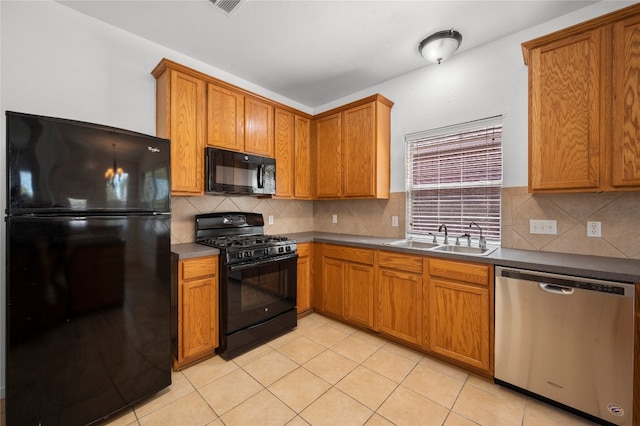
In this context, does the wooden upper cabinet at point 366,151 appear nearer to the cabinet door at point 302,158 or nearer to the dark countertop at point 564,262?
the cabinet door at point 302,158

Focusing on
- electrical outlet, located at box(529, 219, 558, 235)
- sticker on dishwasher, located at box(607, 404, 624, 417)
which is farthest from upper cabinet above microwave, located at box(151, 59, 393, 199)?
sticker on dishwasher, located at box(607, 404, 624, 417)

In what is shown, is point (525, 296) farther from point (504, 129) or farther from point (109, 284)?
point (109, 284)

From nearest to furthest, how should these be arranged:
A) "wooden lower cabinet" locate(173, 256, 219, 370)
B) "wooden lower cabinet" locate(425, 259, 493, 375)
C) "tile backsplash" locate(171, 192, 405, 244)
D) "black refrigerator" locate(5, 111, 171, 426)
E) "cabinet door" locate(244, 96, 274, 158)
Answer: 1. "black refrigerator" locate(5, 111, 171, 426)
2. "wooden lower cabinet" locate(425, 259, 493, 375)
3. "wooden lower cabinet" locate(173, 256, 219, 370)
4. "tile backsplash" locate(171, 192, 405, 244)
5. "cabinet door" locate(244, 96, 274, 158)

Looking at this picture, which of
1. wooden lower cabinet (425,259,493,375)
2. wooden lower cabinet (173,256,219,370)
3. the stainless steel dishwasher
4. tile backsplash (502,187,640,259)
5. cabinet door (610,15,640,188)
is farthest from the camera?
wooden lower cabinet (173,256,219,370)

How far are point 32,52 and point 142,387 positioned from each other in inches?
96.9

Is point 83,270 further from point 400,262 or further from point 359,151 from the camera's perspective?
point 359,151

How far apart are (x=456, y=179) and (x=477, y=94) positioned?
0.82 metres

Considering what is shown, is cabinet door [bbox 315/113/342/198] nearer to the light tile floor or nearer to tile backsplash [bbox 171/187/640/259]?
tile backsplash [bbox 171/187/640/259]

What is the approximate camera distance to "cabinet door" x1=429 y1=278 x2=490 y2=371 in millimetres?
1981

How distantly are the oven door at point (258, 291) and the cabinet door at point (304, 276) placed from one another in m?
0.20

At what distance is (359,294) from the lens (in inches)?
108

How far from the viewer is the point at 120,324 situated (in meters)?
1.61

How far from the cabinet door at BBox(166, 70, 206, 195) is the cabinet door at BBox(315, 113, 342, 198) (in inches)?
59.3

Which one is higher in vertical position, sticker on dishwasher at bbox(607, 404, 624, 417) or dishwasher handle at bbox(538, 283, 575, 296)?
dishwasher handle at bbox(538, 283, 575, 296)
